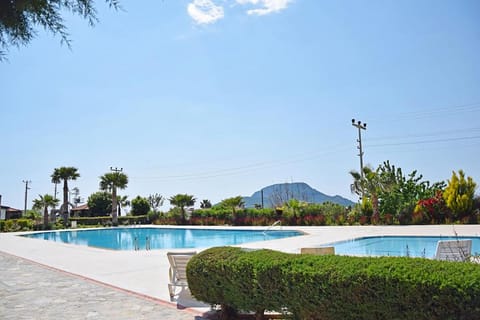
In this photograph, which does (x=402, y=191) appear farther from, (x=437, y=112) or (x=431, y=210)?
(x=437, y=112)

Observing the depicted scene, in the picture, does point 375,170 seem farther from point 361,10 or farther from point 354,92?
point 361,10

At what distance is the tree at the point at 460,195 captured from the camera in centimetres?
1978

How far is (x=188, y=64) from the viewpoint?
14359 millimetres

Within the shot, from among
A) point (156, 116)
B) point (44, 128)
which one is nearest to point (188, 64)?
point (156, 116)

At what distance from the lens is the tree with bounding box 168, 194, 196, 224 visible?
33062 mm

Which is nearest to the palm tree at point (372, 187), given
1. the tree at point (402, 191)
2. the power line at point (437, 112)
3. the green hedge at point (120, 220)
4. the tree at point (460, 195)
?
the tree at point (402, 191)

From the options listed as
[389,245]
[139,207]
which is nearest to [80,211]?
[139,207]

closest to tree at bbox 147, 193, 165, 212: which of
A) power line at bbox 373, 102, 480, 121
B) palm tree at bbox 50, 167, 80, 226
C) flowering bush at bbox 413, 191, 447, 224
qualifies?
palm tree at bbox 50, 167, 80, 226

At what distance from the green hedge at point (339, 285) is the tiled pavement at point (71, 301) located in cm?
108

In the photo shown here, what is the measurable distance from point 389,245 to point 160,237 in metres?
14.6

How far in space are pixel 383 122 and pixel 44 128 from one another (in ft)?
79.9

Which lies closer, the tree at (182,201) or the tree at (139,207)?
the tree at (182,201)

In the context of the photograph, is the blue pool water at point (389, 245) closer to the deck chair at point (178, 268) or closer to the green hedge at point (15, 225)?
the deck chair at point (178, 268)

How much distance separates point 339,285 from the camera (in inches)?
139
